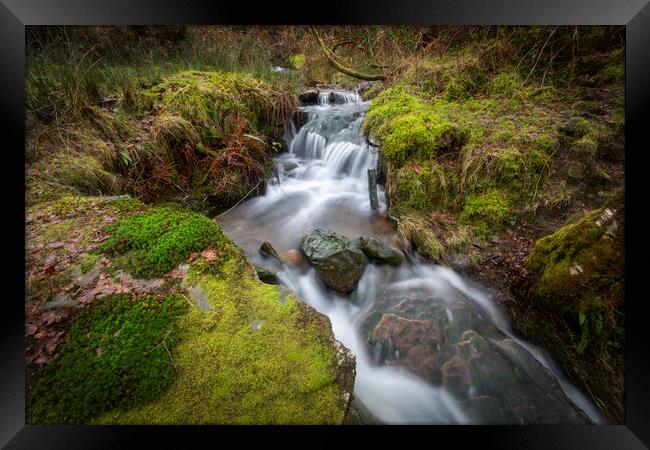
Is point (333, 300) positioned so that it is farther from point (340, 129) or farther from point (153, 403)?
point (340, 129)

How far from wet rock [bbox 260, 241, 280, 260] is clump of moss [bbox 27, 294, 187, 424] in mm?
1684

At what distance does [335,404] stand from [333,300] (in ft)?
4.74

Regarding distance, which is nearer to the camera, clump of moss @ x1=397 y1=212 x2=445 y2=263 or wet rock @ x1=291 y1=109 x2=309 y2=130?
clump of moss @ x1=397 y1=212 x2=445 y2=263

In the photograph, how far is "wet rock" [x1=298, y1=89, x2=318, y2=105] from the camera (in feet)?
18.7

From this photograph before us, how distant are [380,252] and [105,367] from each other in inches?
101

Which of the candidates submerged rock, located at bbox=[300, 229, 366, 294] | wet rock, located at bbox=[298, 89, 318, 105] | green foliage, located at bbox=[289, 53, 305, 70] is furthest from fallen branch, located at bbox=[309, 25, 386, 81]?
submerged rock, located at bbox=[300, 229, 366, 294]

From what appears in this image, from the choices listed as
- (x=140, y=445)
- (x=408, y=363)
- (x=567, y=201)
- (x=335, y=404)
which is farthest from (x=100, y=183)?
(x=567, y=201)

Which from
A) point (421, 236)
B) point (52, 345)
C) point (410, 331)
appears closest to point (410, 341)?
point (410, 331)

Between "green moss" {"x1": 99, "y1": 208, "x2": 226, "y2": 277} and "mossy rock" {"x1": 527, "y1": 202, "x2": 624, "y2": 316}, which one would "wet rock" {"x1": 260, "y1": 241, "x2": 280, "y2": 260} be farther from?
"mossy rock" {"x1": 527, "y1": 202, "x2": 624, "y2": 316}

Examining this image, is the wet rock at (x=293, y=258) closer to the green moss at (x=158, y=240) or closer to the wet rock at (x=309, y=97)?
the green moss at (x=158, y=240)

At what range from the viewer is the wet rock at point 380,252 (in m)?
3.07

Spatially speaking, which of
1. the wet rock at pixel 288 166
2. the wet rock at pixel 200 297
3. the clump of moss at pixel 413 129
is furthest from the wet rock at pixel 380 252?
the wet rock at pixel 288 166

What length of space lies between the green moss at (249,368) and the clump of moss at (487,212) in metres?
2.46
